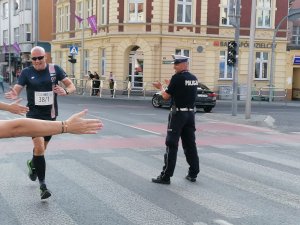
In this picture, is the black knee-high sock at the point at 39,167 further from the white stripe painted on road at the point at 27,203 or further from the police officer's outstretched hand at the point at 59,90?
the police officer's outstretched hand at the point at 59,90

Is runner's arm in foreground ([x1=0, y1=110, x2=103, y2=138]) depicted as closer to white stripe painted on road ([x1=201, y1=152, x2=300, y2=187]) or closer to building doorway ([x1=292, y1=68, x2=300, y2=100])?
white stripe painted on road ([x1=201, y1=152, x2=300, y2=187])

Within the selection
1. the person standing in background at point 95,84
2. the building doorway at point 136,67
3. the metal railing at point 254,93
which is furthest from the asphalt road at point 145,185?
the building doorway at point 136,67

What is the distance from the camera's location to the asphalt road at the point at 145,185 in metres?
5.57

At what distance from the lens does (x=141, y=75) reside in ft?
116

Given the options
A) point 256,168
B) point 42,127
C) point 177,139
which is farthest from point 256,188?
point 42,127

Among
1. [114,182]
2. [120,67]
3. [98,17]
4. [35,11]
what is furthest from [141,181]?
[35,11]

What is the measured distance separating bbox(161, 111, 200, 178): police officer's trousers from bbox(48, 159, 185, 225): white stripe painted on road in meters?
0.86

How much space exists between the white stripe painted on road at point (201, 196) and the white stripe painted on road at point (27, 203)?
69.3 inches

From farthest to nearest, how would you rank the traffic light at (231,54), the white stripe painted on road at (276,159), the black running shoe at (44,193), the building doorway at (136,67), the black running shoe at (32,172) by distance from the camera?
the building doorway at (136,67) < the traffic light at (231,54) < the white stripe painted on road at (276,159) < the black running shoe at (32,172) < the black running shoe at (44,193)

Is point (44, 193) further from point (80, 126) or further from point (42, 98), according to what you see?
point (80, 126)

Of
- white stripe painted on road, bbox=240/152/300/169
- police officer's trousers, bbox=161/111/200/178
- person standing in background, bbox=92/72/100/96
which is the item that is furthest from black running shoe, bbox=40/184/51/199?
person standing in background, bbox=92/72/100/96

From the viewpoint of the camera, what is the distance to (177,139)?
7.30m

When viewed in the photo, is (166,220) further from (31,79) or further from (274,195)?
(31,79)

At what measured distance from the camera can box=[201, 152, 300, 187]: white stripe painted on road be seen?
7789mm
